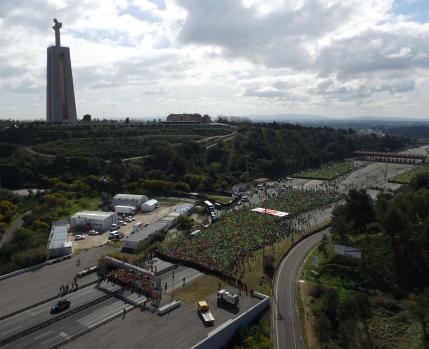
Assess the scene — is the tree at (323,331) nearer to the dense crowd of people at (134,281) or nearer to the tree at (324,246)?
the dense crowd of people at (134,281)

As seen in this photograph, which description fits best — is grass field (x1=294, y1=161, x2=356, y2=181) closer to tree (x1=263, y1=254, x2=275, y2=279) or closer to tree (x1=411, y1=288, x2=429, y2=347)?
tree (x1=263, y1=254, x2=275, y2=279)

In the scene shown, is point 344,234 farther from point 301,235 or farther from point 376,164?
point 376,164

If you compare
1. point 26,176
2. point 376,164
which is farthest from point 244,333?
point 376,164

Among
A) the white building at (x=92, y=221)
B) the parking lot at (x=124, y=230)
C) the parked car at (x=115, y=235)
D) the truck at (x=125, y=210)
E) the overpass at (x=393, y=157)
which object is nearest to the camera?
the parking lot at (x=124, y=230)

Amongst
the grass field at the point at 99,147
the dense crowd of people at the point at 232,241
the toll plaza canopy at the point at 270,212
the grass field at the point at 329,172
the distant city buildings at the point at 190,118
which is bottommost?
the dense crowd of people at the point at 232,241

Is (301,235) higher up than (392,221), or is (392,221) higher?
(392,221)

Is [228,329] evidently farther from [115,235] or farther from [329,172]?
[329,172]

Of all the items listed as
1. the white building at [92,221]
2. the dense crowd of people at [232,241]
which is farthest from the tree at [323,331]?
the white building at [92,221]

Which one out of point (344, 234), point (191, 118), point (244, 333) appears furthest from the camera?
point (191, 118)
